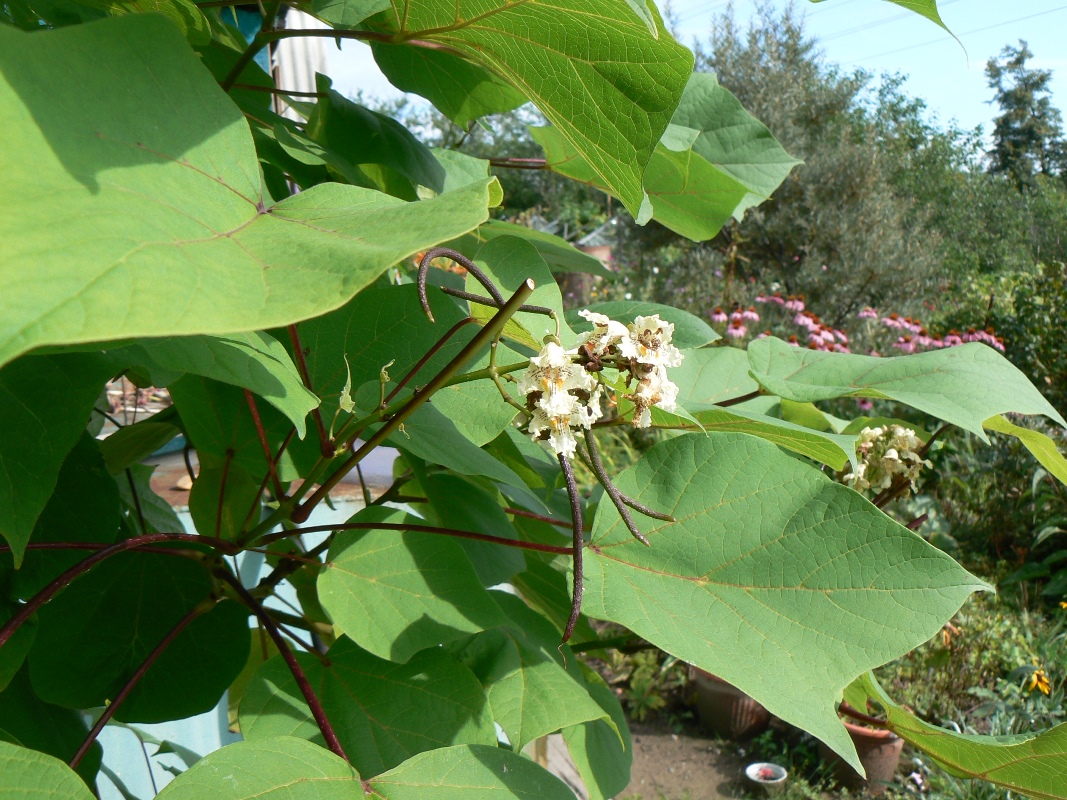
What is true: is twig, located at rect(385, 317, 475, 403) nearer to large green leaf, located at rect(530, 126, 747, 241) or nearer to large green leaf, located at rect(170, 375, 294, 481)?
large green leaf, located at rect(170, 375, 294, 481)

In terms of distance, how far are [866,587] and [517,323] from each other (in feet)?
0.72

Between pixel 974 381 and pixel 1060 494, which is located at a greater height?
pixel 974 381

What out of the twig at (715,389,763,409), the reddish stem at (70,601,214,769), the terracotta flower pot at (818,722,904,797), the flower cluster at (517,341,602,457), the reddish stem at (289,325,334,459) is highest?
the flower cluster at (517,341,602,457)

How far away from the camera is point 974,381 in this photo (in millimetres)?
622

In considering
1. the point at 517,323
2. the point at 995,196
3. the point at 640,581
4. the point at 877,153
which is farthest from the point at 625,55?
the point at 995,196

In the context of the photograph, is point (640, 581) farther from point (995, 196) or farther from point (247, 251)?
point (995, 196)

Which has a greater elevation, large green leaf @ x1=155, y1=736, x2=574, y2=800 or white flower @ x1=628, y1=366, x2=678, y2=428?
white flower @ x1=628, y1=366, x2=678, y2=428

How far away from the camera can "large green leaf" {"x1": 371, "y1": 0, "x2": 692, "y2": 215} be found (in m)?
0.35

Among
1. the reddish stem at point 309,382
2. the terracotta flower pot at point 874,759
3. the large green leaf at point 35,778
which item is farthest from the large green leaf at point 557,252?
the terracotta flower pot at point 874,759

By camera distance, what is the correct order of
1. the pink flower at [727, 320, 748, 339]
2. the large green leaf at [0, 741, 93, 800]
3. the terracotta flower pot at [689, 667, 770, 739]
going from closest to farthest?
the large green leaf at [0, 741, 93, 800], the terracotta flower pot at [689, 667, 770, 739], the pink flower at [727, 320, 748, 339]

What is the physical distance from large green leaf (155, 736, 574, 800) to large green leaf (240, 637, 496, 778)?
61 mm

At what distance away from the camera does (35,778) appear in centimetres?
32

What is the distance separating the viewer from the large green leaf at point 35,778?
31 centimetres

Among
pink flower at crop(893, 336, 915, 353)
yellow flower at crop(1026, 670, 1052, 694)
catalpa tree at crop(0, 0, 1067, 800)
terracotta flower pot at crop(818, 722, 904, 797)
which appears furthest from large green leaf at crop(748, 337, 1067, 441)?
pink flower at crop(893, 336, 915, 353)
